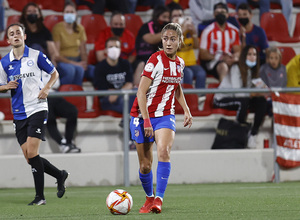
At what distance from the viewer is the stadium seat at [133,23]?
38.8ft

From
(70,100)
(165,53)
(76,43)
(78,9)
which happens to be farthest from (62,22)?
(165,53)

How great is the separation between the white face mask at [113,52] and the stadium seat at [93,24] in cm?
158

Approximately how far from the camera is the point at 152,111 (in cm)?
583

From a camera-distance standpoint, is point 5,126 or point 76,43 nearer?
point 5,126

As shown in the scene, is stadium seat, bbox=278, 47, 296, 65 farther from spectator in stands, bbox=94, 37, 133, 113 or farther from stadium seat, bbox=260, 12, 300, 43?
spectator in stands, bbox=94, 37, 133, 113

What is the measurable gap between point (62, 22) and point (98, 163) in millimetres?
2891

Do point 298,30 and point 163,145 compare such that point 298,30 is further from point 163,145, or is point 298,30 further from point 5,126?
point 163,145

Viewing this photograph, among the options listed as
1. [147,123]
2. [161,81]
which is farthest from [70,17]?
[147,123]

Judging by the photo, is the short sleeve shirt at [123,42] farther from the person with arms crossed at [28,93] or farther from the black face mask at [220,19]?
the person with arms crossed at [28,93]

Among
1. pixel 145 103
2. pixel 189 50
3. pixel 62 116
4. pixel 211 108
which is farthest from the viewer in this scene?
pixel 189 50

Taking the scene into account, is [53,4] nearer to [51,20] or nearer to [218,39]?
[51,20]

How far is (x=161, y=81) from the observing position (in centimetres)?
579

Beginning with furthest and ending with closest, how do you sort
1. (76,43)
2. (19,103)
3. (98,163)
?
(76,43)
(98,163)
(19,103)

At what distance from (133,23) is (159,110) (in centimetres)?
625
